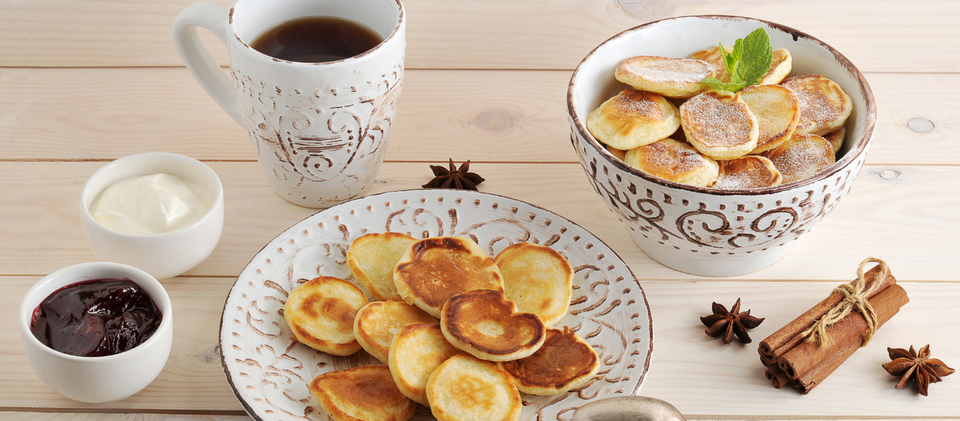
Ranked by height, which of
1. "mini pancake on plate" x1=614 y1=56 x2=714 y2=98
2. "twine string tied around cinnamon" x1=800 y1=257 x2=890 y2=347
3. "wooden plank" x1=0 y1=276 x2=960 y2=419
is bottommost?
"wooden plank" x1=0 y1=276 x2=960 y2=419

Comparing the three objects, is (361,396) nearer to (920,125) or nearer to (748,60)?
(748,60)

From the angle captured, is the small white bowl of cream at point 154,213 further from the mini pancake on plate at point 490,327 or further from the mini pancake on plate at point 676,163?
the mini pancake on plate at point 676,163

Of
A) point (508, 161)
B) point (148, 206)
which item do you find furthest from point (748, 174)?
point (148, 206)

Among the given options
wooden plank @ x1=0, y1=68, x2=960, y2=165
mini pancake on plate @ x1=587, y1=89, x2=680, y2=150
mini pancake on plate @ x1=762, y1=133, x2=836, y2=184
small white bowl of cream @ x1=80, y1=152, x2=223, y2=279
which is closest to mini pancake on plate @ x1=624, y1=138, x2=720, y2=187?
mini pancake on plate @ x1=587, y1=89, x2=680, y2=150

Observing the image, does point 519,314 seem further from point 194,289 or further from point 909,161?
point 909,161

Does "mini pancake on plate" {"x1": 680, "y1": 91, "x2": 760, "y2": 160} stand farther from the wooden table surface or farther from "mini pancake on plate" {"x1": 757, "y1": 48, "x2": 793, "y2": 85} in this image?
the wooden table surface

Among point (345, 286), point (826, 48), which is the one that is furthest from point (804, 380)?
point (345, 286)
